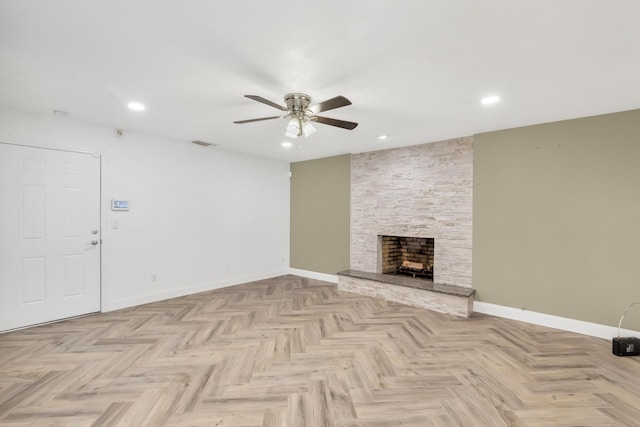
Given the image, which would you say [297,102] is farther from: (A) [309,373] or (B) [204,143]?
(B) [204,143]

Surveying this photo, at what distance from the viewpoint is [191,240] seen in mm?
4984

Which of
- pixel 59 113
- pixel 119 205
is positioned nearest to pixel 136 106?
pixel 59 113

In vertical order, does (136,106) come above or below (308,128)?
above

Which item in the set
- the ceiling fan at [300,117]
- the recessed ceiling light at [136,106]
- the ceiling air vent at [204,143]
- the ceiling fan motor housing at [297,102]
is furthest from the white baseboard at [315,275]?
the recessed ceiling light at [136,106]

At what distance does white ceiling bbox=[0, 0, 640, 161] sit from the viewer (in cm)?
169

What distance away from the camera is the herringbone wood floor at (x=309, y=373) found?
203 centimetres

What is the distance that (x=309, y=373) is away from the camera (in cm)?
254

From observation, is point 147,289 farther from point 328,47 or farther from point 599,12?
point 599,12

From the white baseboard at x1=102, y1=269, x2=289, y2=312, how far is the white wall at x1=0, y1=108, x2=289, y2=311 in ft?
0.05

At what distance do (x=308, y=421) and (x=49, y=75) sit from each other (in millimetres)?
3368

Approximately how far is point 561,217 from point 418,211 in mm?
1777

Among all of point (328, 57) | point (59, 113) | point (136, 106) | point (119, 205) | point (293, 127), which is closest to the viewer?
point (328, 57)

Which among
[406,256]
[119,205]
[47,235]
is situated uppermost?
[119,205]

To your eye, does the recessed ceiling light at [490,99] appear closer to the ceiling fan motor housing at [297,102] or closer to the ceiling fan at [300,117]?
the ceiling fan at [300,117]
